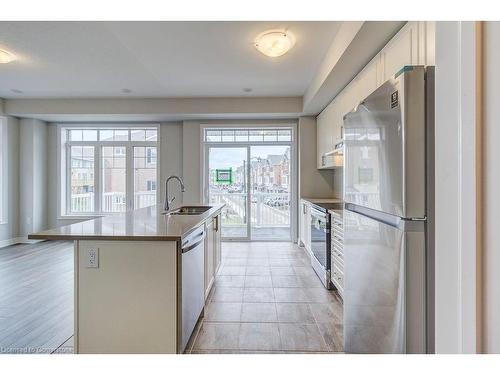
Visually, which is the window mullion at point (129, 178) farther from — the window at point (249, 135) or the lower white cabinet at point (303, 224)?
the lower white cabinet at point (303, 224)

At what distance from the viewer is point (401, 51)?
7.09 ft

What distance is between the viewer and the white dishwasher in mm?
1850

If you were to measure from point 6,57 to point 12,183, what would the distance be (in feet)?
9.98

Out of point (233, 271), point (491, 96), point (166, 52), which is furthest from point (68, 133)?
point (491, 96)

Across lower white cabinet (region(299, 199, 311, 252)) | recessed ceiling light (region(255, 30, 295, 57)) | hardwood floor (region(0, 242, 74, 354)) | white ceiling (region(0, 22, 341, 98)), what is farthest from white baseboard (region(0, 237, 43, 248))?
recessed ceiling light (region(255, 30, 295, 57))

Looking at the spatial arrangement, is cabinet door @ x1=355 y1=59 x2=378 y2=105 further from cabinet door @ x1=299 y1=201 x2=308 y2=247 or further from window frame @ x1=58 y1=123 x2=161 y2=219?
window frame @ x1=58 y1=123 x2=161 y2=219

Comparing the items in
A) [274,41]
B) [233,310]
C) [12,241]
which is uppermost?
[274,41]

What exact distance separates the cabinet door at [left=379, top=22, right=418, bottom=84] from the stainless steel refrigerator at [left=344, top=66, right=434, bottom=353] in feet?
2.69

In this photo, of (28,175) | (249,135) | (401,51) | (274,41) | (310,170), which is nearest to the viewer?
(401,51)

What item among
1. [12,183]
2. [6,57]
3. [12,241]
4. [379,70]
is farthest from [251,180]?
[12,241]

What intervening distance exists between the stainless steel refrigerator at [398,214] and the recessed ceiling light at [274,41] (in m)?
1.61

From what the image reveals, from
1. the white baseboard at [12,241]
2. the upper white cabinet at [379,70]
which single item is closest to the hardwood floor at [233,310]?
the white baseboard at [12,241]

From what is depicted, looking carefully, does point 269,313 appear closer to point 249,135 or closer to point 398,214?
point 398,214

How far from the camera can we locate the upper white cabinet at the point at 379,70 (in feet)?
6.11
